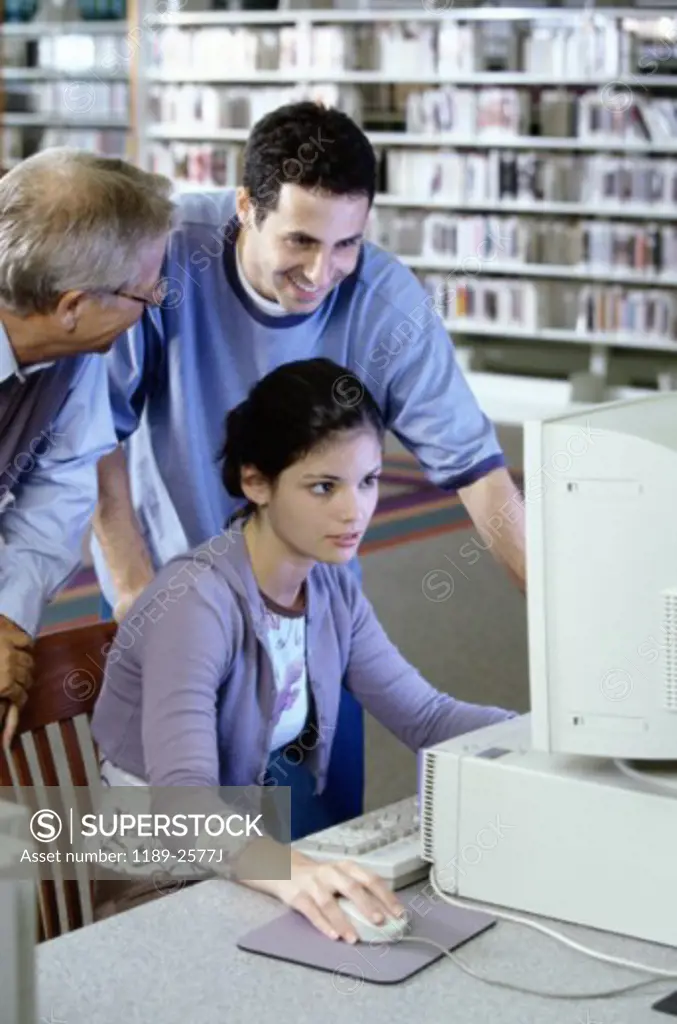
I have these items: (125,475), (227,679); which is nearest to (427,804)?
(227,679)

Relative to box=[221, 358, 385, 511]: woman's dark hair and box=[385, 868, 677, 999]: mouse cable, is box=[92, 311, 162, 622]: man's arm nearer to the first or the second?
box=[221, 358, 385, 511]: woman's dark hair

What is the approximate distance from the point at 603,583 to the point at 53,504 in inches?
38.4

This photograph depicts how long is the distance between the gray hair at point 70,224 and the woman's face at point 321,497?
351 mm

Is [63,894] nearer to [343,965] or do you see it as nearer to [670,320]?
[343,965]

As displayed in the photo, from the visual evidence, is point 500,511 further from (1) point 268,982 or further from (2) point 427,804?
(1) point 268,982

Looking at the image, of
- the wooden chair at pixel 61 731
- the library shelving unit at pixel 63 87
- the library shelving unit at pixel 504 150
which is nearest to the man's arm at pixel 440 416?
the wooden chair at pixel 61 731

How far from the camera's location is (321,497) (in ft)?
7.20

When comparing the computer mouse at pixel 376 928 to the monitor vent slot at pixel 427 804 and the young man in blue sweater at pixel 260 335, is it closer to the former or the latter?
the monitor vent slot at pixel 427 804

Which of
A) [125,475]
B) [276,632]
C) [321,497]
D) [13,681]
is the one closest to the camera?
[13,681]

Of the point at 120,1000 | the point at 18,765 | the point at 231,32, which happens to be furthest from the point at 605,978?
the point at 231,32

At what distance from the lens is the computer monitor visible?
60.3 inches

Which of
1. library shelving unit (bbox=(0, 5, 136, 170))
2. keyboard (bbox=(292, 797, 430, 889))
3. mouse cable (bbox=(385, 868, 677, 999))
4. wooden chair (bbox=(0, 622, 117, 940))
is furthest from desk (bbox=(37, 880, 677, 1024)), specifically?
library shelving unit (bbox=(0, 5, 136, 170))

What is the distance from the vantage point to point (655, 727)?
5.08 feet

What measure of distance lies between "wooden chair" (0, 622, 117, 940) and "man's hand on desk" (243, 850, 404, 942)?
493mm
